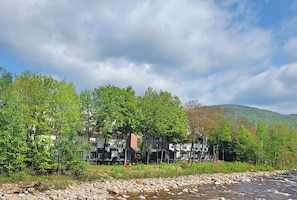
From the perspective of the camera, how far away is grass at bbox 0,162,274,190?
100 ft

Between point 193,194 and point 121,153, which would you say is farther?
point 121,153

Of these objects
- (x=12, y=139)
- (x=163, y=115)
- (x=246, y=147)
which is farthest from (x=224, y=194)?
(x=246, y=147)

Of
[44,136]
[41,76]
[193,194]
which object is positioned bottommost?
[193,194]

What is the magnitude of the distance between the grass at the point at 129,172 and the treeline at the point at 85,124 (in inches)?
49.3

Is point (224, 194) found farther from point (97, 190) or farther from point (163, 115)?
point (163, 115)

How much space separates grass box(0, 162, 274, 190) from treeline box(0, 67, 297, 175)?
1252 mm

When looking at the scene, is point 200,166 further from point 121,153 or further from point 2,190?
point 2,190

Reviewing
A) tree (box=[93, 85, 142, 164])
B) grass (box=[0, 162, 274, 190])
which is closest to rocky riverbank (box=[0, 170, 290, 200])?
grass (box=[0, 162, 274, 190])

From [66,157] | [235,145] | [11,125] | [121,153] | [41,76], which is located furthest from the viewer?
[235,145]

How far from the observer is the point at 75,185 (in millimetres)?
31422

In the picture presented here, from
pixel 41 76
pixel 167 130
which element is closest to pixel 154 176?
pixel 167 130

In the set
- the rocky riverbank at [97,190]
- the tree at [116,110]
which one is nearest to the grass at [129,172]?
the rocky riverbank at [97,190]

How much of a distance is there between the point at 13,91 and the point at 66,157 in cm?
1009

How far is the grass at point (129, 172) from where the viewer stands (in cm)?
3050
